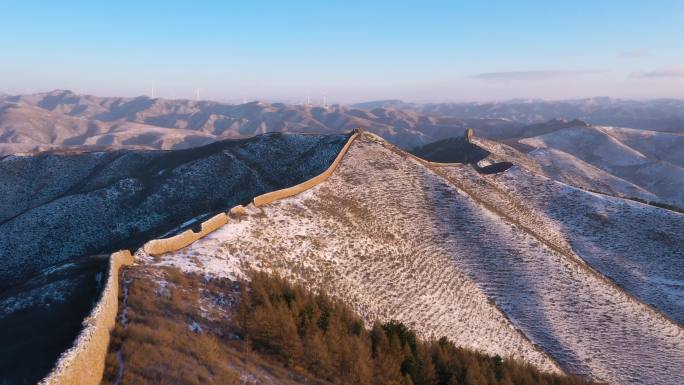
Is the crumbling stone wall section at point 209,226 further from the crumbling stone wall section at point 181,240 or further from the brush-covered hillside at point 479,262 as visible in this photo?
the brush-covered hillside at point 479,262

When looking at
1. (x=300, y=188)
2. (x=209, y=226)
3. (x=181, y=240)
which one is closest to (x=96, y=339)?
(x=181, y=240)

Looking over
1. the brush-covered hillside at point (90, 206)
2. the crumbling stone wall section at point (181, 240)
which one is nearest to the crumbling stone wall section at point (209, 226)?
the crumbling stone wall section at point (181, 240)

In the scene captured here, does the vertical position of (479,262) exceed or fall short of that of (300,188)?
it falls short

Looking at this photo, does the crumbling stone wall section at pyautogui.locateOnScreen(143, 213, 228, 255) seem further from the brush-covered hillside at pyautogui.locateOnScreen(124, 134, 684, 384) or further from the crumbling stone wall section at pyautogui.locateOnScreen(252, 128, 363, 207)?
the crumbling stone wall section at pyautogui.locateOnScreen(252, 128, 363, 207)

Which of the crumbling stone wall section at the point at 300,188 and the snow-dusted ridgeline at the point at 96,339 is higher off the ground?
the crumbling stone wall section at the point at 300,188

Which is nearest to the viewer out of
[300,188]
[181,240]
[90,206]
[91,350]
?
[91,350]

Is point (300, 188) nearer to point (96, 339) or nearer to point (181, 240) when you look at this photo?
point (181, 240)

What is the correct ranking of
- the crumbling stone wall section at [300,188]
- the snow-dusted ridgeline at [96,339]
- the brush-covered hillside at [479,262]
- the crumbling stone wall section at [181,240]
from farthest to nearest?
the crumbling stone wall section at [300,188]
the brush-covered hillside at [479,262]
the crumbling stone wall section at [181,240]
the snow-dusted ridgeline at [96,339]
